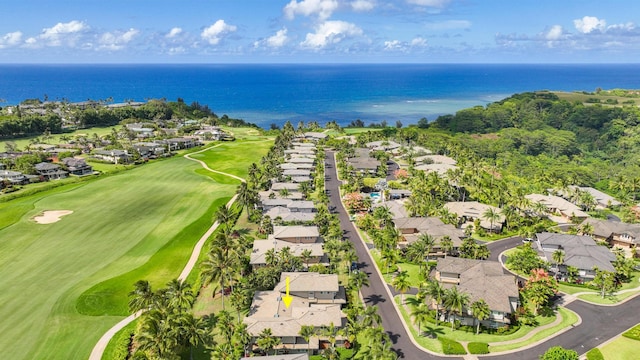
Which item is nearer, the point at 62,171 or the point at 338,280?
the point at 338,280

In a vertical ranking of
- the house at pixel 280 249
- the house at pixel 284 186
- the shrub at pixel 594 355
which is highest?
the house at pixel 284 186

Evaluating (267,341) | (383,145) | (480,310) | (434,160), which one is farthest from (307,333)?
(383,145)

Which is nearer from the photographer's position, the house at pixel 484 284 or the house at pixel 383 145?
the house at pixel 484 284

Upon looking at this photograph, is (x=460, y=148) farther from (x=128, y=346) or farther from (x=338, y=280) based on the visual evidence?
(x=128, y=346)

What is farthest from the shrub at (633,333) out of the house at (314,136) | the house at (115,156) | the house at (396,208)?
the house at (115,156)

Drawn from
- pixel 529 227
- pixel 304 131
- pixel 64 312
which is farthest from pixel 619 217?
pixel 304 131

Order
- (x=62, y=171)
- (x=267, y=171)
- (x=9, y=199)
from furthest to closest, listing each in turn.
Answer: (x=62, y=171)
(x=267, y=171)
(x=9, y=199)

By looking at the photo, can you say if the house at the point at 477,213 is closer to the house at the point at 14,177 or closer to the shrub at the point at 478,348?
the shrub at the point at 478,348
